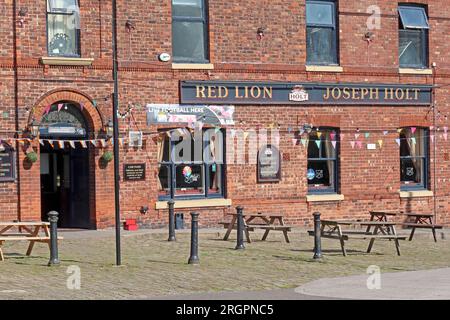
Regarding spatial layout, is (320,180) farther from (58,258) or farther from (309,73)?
(58,258)

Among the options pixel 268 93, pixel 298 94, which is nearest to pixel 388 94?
pixel 298 94

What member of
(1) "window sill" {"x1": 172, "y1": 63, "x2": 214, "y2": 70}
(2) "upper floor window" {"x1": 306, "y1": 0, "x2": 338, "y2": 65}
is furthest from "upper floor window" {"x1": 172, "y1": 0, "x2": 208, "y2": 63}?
(2) "upper floor window" {"x1": 306, "y1": 0, "x2": 338, "y2": 65}

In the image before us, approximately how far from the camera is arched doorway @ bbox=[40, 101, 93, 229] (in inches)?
851

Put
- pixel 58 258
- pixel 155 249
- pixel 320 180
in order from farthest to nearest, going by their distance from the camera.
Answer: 1. pixel 320 180
2. pixel 155 249
3. pixel 58 258

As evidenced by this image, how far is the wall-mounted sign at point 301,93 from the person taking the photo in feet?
75.6

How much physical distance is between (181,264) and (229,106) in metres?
8.02

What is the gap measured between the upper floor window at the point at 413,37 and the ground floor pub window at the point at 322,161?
3210 millimetres

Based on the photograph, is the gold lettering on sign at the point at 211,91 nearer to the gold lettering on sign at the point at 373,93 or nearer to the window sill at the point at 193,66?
the window sill at the point at 193,66

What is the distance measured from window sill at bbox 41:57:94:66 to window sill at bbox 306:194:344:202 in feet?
22.9

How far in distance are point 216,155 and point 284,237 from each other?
3.28 meters

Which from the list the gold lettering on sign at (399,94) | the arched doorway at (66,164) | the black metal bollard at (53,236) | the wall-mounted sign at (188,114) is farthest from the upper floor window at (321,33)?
the black metal bollard at (53,236)

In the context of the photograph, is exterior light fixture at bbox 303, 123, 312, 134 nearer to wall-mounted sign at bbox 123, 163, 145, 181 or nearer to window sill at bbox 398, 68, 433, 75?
window sill at bbox 398, 68, 433, 75

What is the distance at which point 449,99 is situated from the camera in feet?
86.7
